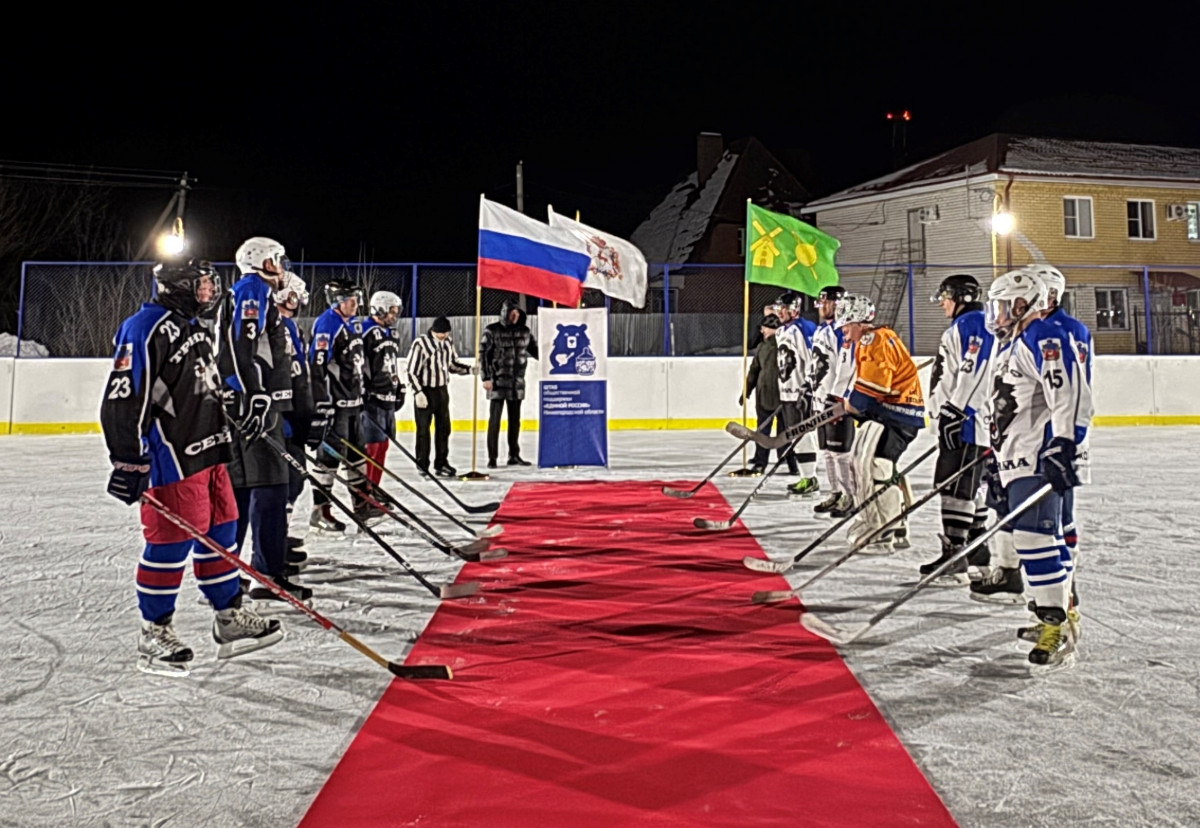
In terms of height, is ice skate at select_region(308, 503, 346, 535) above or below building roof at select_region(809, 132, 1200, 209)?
below

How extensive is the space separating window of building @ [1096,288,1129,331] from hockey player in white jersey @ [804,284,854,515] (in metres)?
15.6

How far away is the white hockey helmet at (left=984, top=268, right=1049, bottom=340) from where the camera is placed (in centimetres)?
362

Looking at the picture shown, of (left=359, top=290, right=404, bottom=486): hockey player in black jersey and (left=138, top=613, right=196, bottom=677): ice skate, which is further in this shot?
(left=359, top=290, right=404, bottom=486): hockey player in black jersey

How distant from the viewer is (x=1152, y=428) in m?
15.6

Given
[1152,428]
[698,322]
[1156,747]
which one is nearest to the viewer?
[1156,747]

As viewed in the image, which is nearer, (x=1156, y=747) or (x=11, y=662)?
(x=1156, y=747)

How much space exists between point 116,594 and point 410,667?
230 centimetres

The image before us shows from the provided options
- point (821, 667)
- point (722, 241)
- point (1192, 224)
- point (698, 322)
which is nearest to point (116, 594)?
point (821, 667)

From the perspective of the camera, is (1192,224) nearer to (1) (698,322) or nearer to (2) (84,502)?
(1) (698,322)

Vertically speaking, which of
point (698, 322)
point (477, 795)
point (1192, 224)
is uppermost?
point (1192, 224)

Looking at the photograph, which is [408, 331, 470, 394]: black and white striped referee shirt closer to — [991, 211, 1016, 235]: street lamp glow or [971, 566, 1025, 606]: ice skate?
[971, 566, 1025, 606]: ice skate

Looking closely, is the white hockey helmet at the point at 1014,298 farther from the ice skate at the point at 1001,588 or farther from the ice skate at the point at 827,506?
the ice skate at the point at 827,506

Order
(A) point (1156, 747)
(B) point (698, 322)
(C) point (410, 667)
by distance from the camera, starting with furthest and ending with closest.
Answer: (B) point (698, 322) → (C) point (410, 667) → (A) point (1156, 747)

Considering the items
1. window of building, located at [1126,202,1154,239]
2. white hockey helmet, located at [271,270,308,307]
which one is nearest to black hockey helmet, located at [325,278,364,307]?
white hockey helmet, located at [271,270,308,307]
